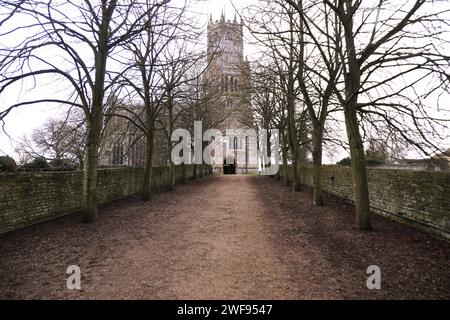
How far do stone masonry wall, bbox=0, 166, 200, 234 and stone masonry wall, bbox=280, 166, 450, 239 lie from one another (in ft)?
34.3

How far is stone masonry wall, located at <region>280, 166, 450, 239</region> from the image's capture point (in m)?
6.53

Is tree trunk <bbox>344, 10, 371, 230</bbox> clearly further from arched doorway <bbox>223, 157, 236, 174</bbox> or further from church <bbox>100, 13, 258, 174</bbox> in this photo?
arched doorway <bbox>223, 157, 236, 174</bbox>

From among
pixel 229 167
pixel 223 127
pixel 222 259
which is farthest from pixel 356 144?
pixel 229 167

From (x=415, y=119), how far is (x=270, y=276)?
204 inches

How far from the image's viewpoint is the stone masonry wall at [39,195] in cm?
731

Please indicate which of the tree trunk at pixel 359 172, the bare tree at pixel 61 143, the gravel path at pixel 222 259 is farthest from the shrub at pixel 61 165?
the tree trunk at pixel 359 172

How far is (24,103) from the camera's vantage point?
720 centimetres

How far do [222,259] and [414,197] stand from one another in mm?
5542

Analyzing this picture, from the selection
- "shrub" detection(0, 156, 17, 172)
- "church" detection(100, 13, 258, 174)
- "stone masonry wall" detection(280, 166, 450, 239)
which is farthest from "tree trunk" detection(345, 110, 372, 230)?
"shrub" detection(0, 156, 17, 172)

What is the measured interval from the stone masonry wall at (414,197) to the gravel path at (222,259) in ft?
1.28

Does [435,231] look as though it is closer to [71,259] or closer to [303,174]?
[71,259]

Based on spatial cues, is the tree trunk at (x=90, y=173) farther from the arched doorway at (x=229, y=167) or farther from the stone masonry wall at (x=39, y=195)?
the arched doorway at (x=229, y=167)

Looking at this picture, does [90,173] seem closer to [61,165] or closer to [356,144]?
[61,165]
